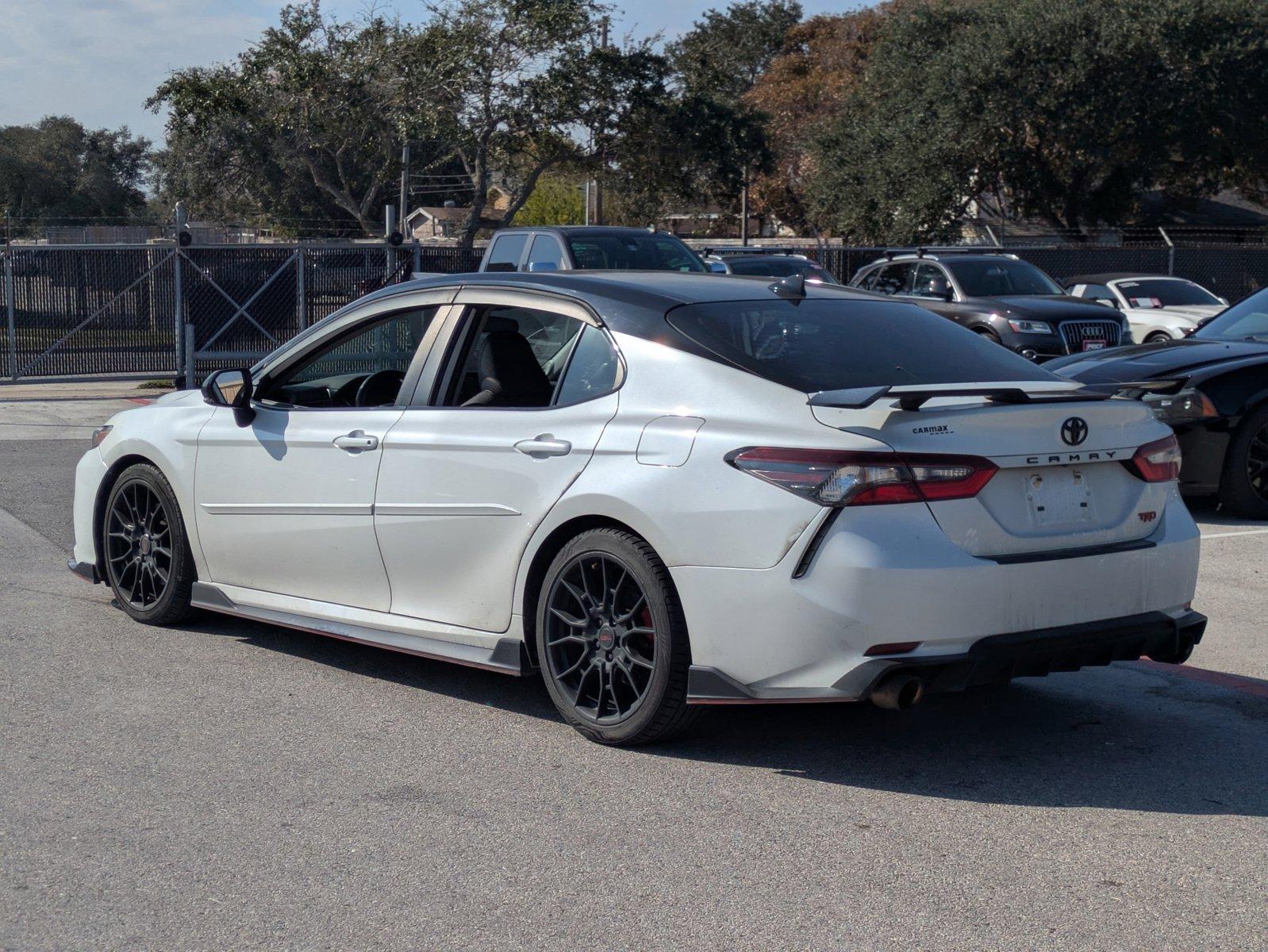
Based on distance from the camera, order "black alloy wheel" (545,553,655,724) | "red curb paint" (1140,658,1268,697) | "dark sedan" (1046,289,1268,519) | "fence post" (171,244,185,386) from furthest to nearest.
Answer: "fence post" (171,244,185,386)
"dark sedan" (1046,289,1268,519)
"red curb paint" (1140,658,1268,697)
"black alloy wheel" (545,553,655,724)

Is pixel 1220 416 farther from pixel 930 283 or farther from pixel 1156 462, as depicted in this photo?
pixel 930 283

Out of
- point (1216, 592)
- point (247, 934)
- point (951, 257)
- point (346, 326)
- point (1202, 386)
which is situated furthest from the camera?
point (951, 257)

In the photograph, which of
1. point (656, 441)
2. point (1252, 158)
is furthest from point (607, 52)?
point (656, 441)

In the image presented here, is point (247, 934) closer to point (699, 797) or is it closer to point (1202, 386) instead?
point (699, 797)

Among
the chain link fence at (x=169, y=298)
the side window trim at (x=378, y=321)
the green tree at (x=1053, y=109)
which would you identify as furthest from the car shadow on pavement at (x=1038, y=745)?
the green tree at (x=1053, y=109)

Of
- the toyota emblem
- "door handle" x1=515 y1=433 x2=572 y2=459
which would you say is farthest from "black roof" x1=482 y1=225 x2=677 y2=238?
the toyota emblem

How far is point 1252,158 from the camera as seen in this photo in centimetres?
3981

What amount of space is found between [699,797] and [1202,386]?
21.0ft

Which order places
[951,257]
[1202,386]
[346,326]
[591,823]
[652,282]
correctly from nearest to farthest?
[591,823] → [652,282] → [346,326] → [1202,386] → [951,257]

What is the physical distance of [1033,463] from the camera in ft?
15.4

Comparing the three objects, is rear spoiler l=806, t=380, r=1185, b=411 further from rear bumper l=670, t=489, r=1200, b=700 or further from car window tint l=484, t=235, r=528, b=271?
car window tint l=484, t=235, r=528, b=271

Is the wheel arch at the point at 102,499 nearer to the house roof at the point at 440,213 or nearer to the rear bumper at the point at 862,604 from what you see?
the rear bumper at the point at 862,604

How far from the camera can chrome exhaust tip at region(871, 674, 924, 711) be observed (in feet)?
14.8

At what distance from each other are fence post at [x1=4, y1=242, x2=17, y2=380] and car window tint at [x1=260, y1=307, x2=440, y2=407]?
49.7ft
